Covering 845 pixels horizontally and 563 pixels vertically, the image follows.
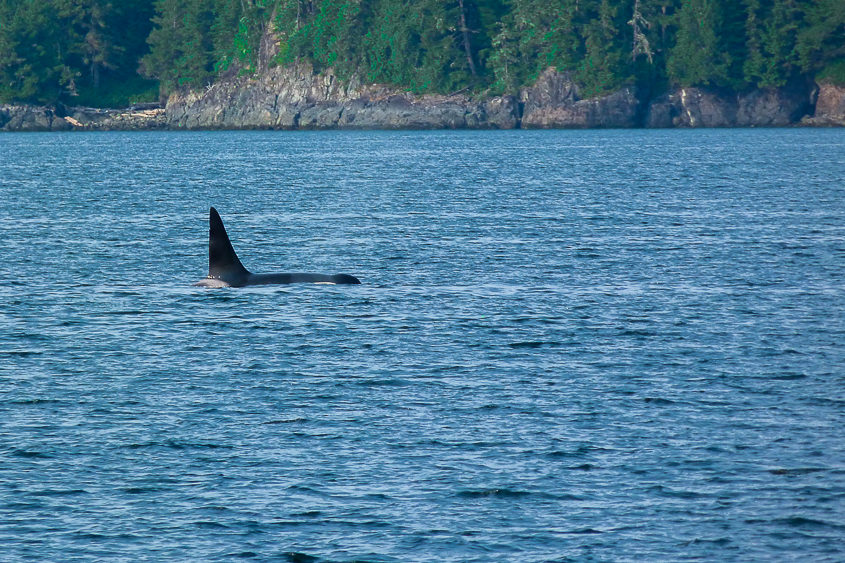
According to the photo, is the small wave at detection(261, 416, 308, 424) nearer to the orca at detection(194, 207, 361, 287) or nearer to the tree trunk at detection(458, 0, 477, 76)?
the orca at detection(194, 207, 361, 287)

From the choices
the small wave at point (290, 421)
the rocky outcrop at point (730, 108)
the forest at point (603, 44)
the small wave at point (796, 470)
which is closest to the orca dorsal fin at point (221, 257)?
the small wave at point (290, 421)

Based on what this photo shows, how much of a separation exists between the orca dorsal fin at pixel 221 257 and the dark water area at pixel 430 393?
56 centimetres

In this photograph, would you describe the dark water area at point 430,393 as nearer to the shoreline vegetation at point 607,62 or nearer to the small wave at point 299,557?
the small wave at point 299,557

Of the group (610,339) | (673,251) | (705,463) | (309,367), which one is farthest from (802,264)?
(705,463)

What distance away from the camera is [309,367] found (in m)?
26.9

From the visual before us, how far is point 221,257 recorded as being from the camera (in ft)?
120

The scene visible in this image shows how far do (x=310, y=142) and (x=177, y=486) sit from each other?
153177 mm

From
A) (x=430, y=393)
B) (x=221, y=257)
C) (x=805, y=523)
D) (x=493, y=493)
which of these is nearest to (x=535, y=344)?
(x=430, y=393)

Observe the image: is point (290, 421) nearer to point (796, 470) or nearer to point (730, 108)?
point (796, 470)

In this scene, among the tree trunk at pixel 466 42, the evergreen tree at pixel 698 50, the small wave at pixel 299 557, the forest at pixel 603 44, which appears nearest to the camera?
the small wave at pixel 299 557

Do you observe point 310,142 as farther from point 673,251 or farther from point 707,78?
point 673,251

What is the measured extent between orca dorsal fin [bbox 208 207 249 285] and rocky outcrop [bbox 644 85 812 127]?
15768 centimetres

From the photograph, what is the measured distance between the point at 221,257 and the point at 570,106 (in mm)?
160814

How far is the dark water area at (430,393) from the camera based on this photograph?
16875 millimetres
